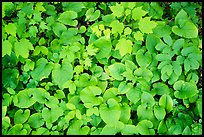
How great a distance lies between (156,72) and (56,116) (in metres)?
0.93

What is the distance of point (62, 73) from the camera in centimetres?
288

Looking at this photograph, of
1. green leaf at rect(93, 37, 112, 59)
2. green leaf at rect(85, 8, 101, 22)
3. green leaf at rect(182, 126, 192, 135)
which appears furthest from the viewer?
green leaf at rect(85, 8, 101, 22)

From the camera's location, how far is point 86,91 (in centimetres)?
280

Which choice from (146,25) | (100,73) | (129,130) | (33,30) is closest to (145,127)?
(129,130)

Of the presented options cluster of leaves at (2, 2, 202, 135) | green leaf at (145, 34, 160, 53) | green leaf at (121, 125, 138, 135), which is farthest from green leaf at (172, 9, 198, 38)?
green leaf at (121, 125, 138, 135)

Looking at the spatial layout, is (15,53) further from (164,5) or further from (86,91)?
(164,5)

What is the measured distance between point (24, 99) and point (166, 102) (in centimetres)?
119

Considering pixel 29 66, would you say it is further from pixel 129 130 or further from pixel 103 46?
pixel 129 130

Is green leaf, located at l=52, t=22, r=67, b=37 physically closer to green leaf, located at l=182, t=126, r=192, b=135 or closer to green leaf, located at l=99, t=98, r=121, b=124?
green leaf, located at l=99, t=98, r=121, b=124

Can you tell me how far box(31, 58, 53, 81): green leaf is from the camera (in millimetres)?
2897

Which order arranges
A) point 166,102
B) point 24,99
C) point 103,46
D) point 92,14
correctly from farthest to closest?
point 92,14 < point 103,46 < point 24,99 < point 166,102

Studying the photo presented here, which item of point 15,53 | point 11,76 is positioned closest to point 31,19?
point 15,53

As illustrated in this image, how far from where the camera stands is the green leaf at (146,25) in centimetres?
285

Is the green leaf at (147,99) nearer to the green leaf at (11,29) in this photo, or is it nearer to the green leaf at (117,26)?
the green leaf at (117,26)
